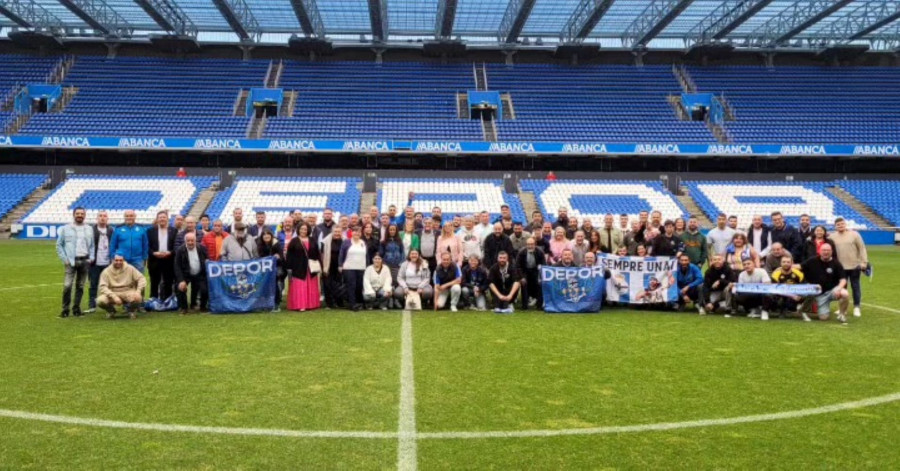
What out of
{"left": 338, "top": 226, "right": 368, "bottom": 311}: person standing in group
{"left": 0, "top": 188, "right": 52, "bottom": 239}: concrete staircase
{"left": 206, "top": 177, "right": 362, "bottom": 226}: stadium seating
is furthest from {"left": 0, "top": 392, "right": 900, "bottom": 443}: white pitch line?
{"left": 0, "top": 188, "right": 52, "bottom": 239}: concrete staircase

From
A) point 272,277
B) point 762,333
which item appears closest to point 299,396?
point 272,277

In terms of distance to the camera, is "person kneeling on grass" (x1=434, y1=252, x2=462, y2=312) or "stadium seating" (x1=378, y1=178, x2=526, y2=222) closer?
"person kneeling on grass" (x1=434, y1=252, x2=462, y2=312)

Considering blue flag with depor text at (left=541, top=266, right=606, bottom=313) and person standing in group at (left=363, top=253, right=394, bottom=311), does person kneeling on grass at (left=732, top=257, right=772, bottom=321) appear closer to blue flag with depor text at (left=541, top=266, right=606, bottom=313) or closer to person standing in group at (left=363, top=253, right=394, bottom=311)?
blue flag with depor text at (left=541, top=266, right=606, bottom=313)

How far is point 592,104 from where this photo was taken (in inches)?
1678

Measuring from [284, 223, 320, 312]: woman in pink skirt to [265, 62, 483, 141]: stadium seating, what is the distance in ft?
83.9

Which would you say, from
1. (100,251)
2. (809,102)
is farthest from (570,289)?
(809,102)

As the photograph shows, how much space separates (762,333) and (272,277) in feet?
26.2

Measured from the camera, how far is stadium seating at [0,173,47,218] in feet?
110

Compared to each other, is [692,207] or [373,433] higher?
[692,207]

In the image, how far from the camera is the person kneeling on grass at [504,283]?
39.3 ft

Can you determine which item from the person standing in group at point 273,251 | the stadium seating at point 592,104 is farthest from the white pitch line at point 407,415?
the stadium seating at point 592,104

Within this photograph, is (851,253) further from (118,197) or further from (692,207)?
(118,197)

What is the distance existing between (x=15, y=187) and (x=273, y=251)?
29.8m

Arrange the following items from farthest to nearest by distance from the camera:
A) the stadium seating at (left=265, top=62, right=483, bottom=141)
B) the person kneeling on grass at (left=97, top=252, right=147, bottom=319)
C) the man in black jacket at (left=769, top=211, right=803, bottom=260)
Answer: the stadium seating at (left=265, top=62, right=483, bottom=141) < the man in black jacket at (left=769, top=211, right=803, bottom=260) < the person kneeling on grass at (left=97, top=252, right=147, bottom=319)
